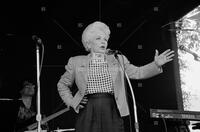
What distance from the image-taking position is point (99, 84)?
93.0 inches

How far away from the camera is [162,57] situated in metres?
2.35

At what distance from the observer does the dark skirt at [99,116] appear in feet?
7.50

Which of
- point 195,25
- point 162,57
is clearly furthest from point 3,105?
point 195,25

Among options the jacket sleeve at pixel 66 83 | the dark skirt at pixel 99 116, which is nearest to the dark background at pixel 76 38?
the jacket sleeve at pixel 66 83

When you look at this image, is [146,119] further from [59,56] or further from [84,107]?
[84,107]

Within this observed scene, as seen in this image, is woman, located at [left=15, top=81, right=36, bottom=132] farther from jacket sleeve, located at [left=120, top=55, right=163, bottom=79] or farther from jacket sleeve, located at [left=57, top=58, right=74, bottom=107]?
jacket sleeve, located at [left=120, top=55, right=163, bottom=79]

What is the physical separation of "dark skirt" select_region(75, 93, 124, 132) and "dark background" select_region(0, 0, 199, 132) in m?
1.40

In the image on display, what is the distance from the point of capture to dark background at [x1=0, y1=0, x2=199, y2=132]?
3758 mm

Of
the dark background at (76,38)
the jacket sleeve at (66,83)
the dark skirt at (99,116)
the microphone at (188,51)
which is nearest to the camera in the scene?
the dark skirt at (99,116)

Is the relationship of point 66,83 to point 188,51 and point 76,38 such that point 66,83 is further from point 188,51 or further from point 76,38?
point 188,51

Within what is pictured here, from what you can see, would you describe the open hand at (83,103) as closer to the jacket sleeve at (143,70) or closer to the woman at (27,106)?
the jacket sleeve at (143,70)

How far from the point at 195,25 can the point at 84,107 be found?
1.91 meters

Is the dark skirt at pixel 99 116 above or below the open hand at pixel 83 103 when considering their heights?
below

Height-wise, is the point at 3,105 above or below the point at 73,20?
below
